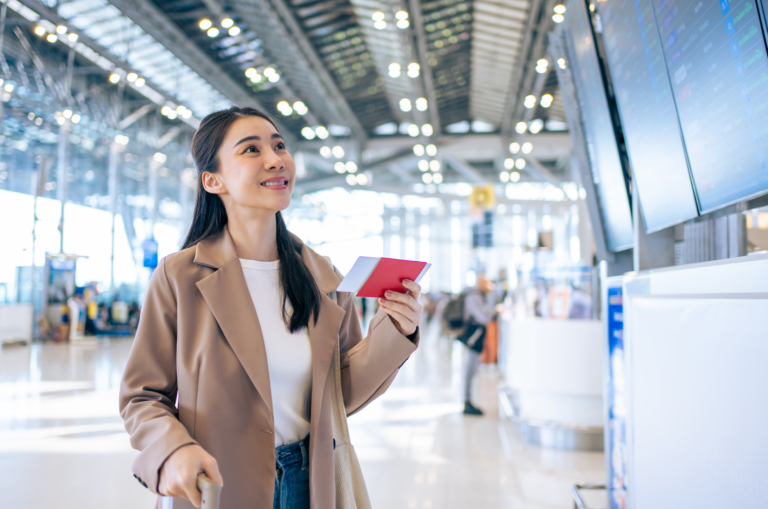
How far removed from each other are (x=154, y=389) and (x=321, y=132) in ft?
66.7

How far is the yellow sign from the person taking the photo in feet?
44.7

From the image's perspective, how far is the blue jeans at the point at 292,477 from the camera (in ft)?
4.40

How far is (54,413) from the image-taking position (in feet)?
18.8

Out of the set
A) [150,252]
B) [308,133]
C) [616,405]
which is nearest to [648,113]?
[616,405]

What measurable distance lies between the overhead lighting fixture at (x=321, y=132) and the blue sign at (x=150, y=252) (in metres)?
7.26

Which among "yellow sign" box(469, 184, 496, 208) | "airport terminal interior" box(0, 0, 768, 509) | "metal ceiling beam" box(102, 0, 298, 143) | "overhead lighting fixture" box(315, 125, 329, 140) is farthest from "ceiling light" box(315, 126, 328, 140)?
"yellow sign" box(469, 184, 496, 208)

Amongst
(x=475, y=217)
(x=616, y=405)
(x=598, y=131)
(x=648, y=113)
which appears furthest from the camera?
(x=475, y=217)

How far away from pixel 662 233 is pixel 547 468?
264 centimetres

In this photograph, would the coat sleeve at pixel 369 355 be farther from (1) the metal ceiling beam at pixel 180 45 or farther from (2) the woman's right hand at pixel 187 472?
(1) the metal ceiling beam at pixel 180 45

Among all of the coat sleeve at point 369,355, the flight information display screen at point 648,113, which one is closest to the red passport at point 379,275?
the coat sleeve at point 369,355

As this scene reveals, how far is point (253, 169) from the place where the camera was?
142 cm

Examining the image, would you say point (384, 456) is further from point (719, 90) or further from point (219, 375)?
point (719, 90)

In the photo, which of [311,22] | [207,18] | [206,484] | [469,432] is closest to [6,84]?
[207,18]

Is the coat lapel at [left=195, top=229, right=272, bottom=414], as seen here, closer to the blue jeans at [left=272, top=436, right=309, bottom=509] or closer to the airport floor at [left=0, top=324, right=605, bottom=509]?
the blue jeans at [left=272, top=436, right=309, bottom=509]
